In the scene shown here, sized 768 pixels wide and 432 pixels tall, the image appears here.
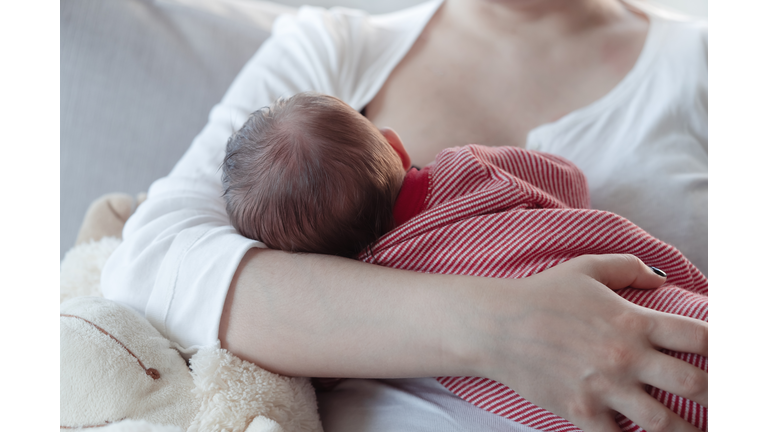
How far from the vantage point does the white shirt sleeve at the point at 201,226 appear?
0.64 metres

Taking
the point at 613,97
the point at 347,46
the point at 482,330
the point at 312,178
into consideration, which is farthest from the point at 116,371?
the point at 613,97

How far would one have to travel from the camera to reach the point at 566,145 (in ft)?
3.02

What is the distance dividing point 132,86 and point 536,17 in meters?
0.97

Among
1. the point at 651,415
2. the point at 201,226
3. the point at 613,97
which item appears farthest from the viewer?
the point at 613,97

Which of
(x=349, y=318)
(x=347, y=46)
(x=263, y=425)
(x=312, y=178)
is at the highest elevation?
(x=347, y=46)

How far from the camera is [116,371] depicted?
560 millimetres

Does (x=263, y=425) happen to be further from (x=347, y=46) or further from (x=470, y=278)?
(x=347, y=46)

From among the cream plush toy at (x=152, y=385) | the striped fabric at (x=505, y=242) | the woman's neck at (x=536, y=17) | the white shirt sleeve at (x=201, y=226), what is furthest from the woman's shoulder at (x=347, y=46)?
the cream plush toy at (x=152, y=385)

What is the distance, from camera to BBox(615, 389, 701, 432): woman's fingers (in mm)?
499

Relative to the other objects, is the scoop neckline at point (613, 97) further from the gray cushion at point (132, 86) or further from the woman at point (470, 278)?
the gray cushion at point (132, 86)

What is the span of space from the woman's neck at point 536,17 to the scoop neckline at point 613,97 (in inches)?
4.5

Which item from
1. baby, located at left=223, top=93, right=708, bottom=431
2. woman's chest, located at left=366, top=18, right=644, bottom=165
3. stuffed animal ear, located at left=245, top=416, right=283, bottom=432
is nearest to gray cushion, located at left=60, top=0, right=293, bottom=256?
woman's chest, located at left=366, top=18, right=644, bottom=165
